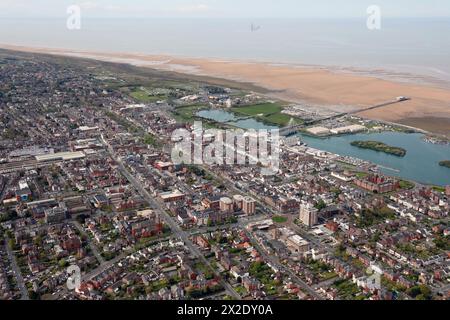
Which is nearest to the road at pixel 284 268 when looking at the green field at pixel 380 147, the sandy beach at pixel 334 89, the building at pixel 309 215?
the building at pixel 309 215

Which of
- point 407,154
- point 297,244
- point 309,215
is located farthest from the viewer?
point 407,154

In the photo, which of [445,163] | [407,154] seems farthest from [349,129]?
[445,163]

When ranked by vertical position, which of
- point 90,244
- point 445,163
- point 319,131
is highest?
point 319,131

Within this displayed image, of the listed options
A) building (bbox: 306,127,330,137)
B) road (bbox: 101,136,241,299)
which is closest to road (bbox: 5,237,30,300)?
road (bbox: 101,136,241,299)

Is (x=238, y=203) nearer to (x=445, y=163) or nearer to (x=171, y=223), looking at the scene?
(x=171, y=223)

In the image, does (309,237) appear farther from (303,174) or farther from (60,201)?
(60,201)
